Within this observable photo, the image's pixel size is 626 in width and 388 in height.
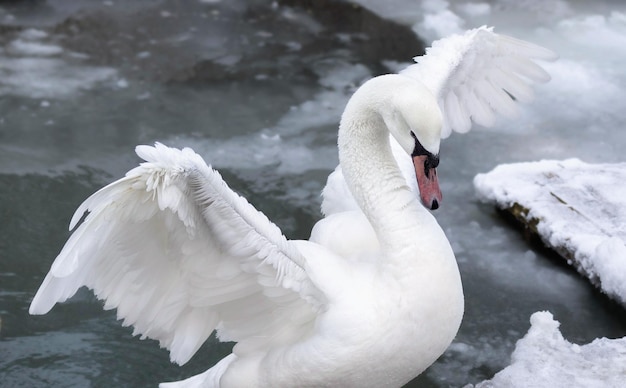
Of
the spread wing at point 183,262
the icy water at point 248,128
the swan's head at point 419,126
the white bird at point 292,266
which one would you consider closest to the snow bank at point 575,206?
the icy water at point 248,128

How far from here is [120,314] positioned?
354 centimetres

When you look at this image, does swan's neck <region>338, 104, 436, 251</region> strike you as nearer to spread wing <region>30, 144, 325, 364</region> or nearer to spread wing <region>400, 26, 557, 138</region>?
spread wing <region>30, 144, 325, 364</region>

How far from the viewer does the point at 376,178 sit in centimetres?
345

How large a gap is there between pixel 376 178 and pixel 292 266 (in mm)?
489

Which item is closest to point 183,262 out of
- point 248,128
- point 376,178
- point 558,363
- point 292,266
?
point 292,266

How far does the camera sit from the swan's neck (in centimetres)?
335

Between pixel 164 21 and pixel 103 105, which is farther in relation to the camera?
pixel 164 21

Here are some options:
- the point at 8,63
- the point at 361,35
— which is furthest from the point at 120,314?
the point at 361,35

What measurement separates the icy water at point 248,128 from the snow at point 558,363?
0.63 feet

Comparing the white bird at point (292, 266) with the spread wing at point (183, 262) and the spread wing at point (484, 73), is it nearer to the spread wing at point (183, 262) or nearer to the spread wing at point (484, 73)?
the spread wing at point (183, 262)

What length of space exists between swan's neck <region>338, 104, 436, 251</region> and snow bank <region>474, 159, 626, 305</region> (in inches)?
65.0

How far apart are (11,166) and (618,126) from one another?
4068mm

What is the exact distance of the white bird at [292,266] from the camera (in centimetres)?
305

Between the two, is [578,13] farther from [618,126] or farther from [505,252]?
[505,252]
